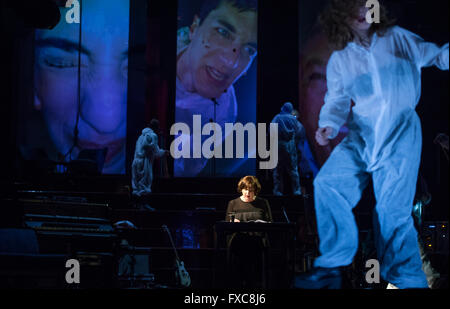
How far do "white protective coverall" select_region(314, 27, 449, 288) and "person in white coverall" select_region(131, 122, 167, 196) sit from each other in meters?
2.53

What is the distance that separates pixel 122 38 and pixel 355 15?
199 inches

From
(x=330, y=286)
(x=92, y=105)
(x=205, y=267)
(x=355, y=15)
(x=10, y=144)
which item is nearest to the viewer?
(x=330, y=286)

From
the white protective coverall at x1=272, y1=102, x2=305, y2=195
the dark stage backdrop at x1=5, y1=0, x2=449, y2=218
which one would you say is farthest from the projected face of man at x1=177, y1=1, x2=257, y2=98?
the white protective coverall at x1=272, y1=102, x2=305, y2=195

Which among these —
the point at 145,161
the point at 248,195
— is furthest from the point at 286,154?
the point at 248,195

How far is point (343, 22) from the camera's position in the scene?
9.41 meters

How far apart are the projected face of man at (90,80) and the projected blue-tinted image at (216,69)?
4.05ft

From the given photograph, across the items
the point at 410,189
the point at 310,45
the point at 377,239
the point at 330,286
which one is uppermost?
the point at 310,45

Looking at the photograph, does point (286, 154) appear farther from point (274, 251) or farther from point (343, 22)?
point (274, 251)

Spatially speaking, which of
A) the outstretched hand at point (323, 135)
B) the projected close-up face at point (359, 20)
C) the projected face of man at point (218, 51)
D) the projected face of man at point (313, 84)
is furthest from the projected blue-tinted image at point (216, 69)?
the projected close-up face at point (359, 20)

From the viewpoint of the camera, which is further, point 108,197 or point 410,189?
point 108,197

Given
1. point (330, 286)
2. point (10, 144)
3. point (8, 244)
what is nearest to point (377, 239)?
point (330, 286)

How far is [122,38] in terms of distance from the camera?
12.3 m

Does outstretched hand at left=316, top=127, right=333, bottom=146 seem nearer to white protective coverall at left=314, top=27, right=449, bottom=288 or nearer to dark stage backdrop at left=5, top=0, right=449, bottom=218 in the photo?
dark stage backdrop at left=5, top=0, right=449, bottom=218

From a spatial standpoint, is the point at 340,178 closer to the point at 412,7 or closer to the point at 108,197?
the point at 412,7
